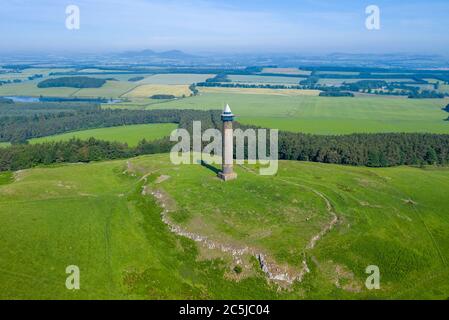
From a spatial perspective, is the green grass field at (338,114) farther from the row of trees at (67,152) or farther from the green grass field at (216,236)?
the green grass field at (216,236)

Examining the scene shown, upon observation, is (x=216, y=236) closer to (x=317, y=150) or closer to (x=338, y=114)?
(x=317, y=150)

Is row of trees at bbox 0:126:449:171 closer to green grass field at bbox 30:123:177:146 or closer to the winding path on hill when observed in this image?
green grass field at bbox 30:123:177:146

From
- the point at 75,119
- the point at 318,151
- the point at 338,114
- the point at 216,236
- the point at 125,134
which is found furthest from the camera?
the point at 338,114

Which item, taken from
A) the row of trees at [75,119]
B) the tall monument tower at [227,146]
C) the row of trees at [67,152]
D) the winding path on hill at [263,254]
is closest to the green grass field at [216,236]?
the winding path on hill at [263,254]

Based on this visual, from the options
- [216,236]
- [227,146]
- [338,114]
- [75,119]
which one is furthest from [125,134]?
[216,236]
